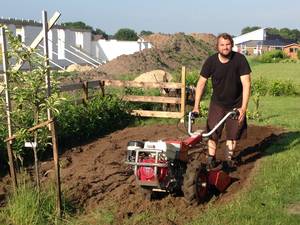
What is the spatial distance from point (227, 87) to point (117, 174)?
2.01 metres

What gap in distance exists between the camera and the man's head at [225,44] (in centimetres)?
700

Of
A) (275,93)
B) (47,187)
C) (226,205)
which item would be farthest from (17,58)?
(275,93)

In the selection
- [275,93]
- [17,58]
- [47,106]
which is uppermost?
[17,58]

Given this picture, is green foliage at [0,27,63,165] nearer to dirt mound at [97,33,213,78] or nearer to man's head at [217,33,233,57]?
man's head at [217,33,233,57]

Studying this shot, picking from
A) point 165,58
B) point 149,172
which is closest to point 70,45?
point 165,58

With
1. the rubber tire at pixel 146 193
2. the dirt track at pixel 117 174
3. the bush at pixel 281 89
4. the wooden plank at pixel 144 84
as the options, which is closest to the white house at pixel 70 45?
the bush at pixel 281 89

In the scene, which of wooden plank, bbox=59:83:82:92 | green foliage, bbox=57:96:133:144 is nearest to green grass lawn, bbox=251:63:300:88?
green foliage, bbox=57:96:133:144

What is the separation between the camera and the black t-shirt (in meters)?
7.27

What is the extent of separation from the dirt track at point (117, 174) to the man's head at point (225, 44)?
1.73m

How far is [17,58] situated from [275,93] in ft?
57.4

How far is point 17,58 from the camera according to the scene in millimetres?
5730

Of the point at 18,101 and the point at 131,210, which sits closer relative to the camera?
the point at 18,101

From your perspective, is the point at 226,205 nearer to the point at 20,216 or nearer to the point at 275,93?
the point at 20,216

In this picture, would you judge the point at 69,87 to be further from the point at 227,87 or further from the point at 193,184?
the point at 193,184
